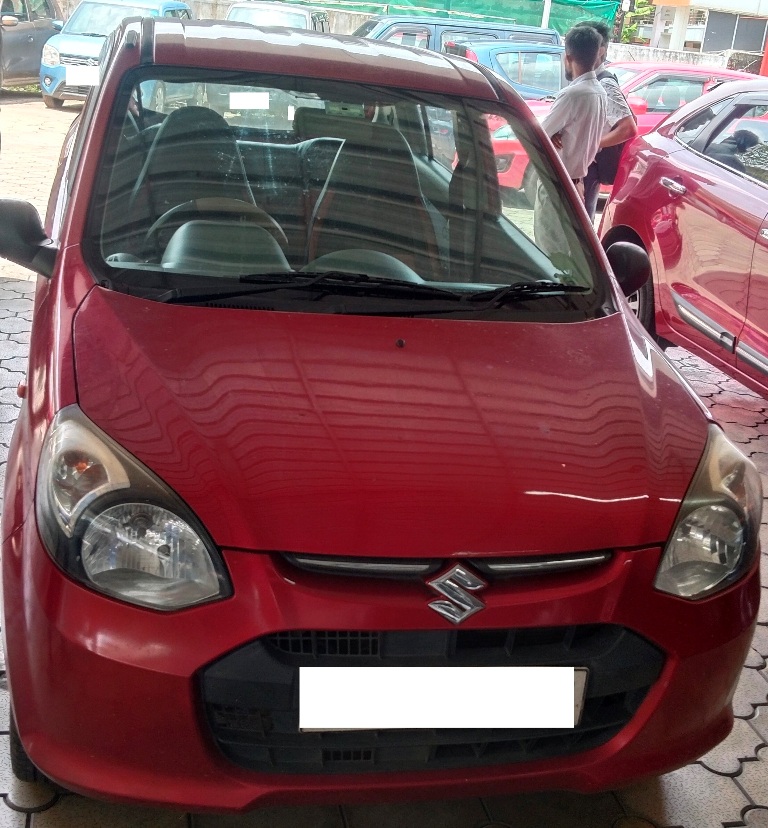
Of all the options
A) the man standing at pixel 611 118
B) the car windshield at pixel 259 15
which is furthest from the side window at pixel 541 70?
the man standing at pixel 611 118

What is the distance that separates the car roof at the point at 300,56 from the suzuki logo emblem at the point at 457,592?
1.52 metres

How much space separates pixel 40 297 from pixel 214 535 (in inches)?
45.5

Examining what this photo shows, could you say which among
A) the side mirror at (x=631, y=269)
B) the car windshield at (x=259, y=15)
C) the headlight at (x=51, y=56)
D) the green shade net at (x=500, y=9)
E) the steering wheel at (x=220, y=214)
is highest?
the green shade net at (x=500, y=9)

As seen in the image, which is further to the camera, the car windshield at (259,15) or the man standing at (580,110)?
the car windshield at (259,15)

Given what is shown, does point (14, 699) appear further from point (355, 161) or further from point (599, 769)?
point (355, 161)

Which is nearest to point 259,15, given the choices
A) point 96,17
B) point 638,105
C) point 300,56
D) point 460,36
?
point 96,17

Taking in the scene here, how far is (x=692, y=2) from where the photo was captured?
30219mm

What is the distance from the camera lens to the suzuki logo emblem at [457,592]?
1.69m

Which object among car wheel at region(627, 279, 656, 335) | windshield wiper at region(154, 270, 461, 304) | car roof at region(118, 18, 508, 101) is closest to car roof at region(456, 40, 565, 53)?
car wheel at region(627, 279, 656, 335)

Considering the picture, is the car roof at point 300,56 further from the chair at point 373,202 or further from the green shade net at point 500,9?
the green shade net at point 500,9

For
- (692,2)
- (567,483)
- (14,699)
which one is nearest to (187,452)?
(14,699)

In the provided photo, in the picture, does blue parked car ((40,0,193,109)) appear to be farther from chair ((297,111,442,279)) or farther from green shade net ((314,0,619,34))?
chair ((297,111,442,279))

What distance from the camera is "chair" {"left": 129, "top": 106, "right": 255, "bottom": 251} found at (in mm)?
2516

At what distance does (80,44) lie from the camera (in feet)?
42.5
